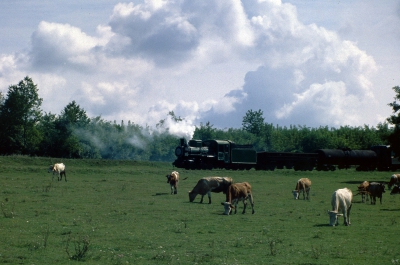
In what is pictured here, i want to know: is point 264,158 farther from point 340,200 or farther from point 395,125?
point 340,200

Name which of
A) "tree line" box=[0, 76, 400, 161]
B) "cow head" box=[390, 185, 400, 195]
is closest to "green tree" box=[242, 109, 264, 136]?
"tree line" box=[0, 76, 400, 161]

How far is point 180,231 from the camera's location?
2067 cm

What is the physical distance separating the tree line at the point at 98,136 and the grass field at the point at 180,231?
5701 cm

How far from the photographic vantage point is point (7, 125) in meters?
93.2

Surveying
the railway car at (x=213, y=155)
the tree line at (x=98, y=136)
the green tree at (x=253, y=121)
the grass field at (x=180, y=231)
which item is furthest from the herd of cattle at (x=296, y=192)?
the green tree at (x=253, y=121)

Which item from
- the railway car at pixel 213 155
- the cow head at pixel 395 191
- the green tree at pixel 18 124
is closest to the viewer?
the cow head at pixel 395 191

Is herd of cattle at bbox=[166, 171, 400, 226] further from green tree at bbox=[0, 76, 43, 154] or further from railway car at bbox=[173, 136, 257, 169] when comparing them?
green tree at bbox=[0, 76, 43, 154]

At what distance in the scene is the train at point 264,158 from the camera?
2778 inches

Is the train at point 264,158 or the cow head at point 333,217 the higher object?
the train at point 264,158

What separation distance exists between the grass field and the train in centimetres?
3318

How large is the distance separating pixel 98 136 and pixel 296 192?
7282 centimetres

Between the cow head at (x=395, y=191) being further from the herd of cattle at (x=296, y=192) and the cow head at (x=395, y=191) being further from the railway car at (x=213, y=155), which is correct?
the railway car at (x=213, y=155)

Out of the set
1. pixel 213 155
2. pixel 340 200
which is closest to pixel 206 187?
pixel 340 200

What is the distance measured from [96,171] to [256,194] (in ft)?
99.2
